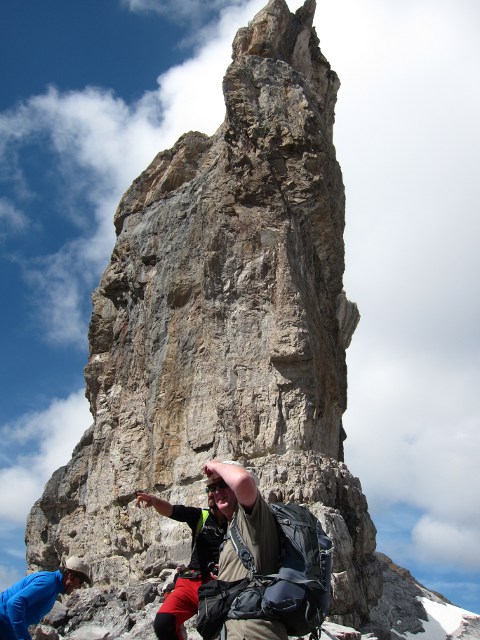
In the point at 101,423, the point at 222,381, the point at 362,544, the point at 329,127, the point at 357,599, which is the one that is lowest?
the point at 357,599

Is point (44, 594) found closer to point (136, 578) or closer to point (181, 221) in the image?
point (136, 578)

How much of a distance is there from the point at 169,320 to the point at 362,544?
6.86 meters

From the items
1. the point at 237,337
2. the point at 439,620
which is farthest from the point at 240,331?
the point at 439,620

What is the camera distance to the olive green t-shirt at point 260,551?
428 cm

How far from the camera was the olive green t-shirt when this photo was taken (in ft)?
14.0

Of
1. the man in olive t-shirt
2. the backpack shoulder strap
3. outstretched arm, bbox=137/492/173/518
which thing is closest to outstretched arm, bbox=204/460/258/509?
the man in olive t-shirt

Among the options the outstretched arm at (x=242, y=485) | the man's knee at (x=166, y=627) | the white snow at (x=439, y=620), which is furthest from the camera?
the white snow at (x=439, y=620)

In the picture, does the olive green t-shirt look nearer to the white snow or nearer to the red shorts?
the red shorts

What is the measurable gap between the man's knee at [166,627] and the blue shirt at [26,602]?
88 centimetres

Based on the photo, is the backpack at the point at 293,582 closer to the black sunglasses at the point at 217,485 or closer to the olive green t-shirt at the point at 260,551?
the olive green t-shirt at the point at 260,551

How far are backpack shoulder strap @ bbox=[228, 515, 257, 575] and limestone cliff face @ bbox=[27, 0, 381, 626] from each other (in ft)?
27.1

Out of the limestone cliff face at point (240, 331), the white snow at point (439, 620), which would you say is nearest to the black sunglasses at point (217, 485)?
the limestone cliff face at point (240, 331)

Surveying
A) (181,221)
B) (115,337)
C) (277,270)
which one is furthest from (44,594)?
(115,337)

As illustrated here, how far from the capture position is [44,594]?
5852 millimetres
